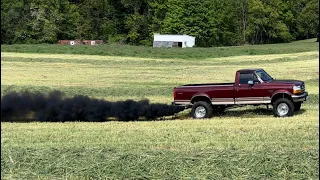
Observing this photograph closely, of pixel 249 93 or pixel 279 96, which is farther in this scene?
pixel 249 93

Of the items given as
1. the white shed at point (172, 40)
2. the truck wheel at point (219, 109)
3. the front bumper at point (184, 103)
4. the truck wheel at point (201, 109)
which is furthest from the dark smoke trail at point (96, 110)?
the white shed at point (172, 40)

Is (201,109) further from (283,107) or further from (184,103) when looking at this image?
(283,107)

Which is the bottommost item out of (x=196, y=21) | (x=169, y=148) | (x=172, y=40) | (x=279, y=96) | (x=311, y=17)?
(x=169, y=148)

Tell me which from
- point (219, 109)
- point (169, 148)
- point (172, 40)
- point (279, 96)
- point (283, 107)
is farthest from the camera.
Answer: point (172, 40)

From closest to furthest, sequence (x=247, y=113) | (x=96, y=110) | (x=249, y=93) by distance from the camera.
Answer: (x=96, y=110)
(x=249, y=93)
(x=247, y=113)

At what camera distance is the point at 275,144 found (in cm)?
973

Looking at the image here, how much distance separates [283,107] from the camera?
50.9ft

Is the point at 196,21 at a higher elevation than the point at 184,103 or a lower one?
higher

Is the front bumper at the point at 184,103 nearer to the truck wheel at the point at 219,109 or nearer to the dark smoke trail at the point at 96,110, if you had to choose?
the dark smoke trail at the point at 96,110

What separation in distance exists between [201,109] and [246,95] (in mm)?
1534

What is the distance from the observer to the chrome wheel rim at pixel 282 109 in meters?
15.4

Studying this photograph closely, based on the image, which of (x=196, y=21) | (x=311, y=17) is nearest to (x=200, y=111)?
(x=311, y=17)

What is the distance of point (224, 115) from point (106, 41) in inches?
2741

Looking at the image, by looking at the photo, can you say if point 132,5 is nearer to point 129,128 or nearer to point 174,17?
point 174,17
